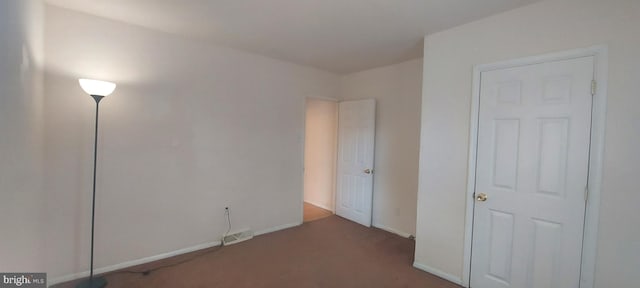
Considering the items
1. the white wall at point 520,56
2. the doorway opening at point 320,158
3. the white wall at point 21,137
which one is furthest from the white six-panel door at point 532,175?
the white wall at point 21,137

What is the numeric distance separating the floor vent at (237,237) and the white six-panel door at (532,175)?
2.62 meters

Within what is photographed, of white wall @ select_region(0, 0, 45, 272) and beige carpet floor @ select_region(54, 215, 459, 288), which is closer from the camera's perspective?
white wall @ select_region(0, 0, 45, 272)

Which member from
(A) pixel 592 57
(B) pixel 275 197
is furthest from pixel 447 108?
(B) pixel 275 197

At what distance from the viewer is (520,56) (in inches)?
80.7

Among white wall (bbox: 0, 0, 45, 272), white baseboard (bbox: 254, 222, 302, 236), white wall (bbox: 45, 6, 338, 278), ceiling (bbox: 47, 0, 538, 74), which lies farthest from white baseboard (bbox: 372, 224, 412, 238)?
white wall (bbox: 0, 0, 45, 272)

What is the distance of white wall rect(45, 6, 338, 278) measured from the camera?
229cm

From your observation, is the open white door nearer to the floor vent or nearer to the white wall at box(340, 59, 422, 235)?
the white wall at box(340, 59, 422, 235)

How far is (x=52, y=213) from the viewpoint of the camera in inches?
88.6

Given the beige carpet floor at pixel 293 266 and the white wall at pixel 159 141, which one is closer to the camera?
the white wall at pixel 159 141

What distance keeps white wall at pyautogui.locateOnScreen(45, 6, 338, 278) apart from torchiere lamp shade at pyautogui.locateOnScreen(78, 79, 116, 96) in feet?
1.38

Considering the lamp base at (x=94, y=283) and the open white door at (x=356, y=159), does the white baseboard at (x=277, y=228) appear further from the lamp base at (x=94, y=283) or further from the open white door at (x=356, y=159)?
the lamp base at (x=94, y=283)

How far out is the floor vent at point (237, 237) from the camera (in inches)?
127

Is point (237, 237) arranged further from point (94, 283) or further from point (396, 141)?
point (396, 141)

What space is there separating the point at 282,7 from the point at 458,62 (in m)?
1.70
